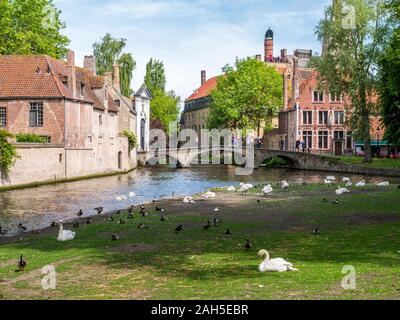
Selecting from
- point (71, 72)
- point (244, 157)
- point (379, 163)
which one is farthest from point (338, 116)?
point (71, 72)

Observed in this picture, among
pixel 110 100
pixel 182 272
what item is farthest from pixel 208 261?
pixel 110 100

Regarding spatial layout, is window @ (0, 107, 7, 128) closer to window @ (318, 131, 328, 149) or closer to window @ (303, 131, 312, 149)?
window @ (303, 131, 312, 149)

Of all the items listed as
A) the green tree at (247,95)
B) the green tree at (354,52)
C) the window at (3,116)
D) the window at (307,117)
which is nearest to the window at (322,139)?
the window at (307,117)

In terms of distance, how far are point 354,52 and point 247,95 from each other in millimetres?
25354

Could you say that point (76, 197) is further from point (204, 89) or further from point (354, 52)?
point (204, 89)

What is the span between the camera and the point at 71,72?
50094 mm

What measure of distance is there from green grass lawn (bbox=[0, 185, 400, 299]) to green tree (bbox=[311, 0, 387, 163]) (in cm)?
3183

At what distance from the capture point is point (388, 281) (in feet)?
35.5

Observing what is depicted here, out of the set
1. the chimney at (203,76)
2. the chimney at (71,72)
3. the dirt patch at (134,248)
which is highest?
the chimney at (203,76)

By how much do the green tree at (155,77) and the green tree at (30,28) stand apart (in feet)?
132

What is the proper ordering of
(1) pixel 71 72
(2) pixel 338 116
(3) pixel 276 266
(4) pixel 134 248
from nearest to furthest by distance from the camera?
1. (3) pixel 276 266
2. (4) pixel 134 248
3. (1) pixel 71 72
4. (2) pixel 338 116

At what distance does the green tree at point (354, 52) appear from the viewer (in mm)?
53281

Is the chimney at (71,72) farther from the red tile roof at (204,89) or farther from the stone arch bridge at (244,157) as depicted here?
the red tile roof at (204,89)
